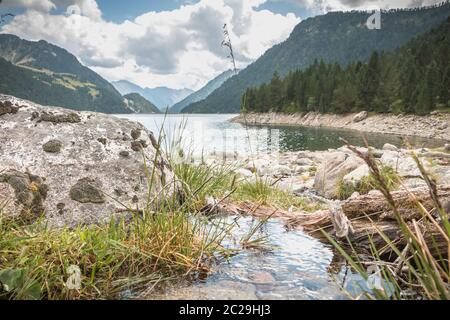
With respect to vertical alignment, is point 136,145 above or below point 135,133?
below

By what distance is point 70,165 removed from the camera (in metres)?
3.87

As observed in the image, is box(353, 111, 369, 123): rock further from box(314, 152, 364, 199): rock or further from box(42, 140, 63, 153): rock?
box(42, 140, 63, 153): rock

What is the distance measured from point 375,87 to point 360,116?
9.49 m

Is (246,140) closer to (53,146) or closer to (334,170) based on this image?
(334,170)

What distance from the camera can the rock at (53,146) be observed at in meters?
3.89

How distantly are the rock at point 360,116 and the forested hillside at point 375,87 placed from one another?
246 centimetres

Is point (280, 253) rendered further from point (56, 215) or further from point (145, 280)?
point (56, 215)

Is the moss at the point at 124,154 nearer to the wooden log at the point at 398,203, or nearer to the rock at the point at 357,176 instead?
the wooden log at the point at 398,203

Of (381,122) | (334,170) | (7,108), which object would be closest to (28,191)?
(7,108)

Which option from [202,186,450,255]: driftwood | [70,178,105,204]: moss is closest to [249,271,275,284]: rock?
[202,186,450,255]: driftwood

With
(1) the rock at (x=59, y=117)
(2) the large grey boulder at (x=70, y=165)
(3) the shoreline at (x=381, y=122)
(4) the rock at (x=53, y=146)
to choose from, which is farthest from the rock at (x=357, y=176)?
(3) the shoreline at (x=381, y=122)

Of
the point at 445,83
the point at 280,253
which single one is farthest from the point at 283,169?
the point at 445,83

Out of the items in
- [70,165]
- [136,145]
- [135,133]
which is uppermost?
[135,133]
